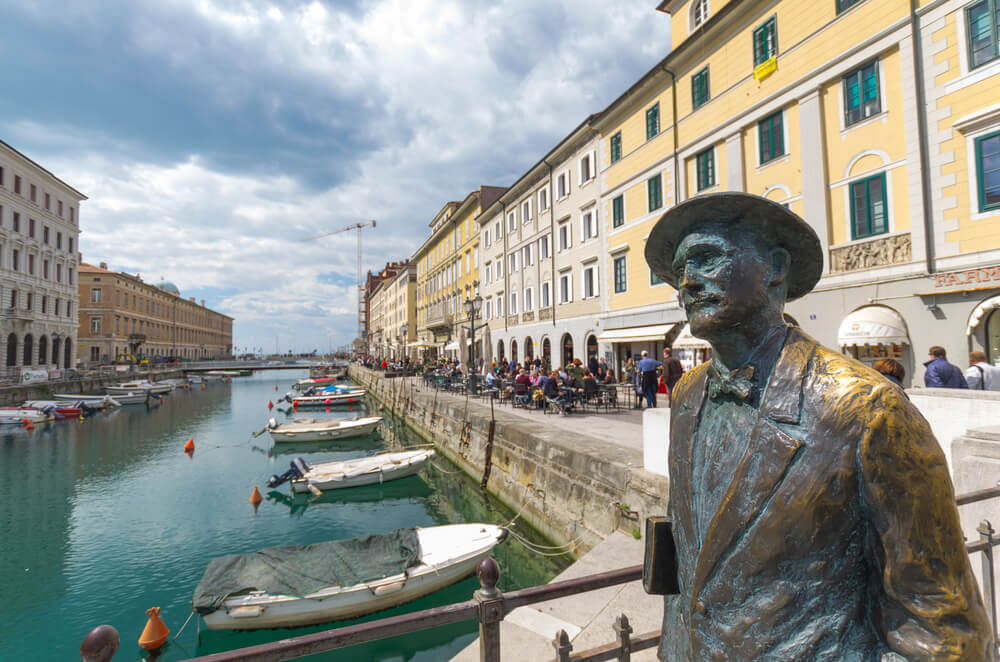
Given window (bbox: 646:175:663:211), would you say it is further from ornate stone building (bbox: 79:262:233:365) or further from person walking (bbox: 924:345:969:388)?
ornate stone building (bbox: 79:262:233:365)

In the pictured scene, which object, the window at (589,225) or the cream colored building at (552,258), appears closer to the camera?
the window at (589,225)

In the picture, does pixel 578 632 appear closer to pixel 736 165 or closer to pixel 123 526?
pixel 123 526

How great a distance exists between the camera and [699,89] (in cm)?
1762

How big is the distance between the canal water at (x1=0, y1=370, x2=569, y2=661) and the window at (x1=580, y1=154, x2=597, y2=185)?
Result: 15.1m

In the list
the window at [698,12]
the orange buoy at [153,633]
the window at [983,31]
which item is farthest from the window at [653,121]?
the orange buoy at [153,633]

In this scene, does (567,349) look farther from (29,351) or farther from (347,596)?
(29,351)

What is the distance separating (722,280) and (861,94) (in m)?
15.1

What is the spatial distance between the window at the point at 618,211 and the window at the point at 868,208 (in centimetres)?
998

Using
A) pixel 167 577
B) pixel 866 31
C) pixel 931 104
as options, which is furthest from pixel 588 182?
pixel 167 577

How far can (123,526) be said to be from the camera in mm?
13180

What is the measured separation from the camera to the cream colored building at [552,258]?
24.1 m

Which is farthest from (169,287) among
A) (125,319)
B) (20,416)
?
(20,416)

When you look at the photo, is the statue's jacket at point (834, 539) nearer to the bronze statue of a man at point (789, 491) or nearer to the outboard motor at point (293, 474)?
the bronze statue of a man at point (789, 491)

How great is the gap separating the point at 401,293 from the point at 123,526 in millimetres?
57972
